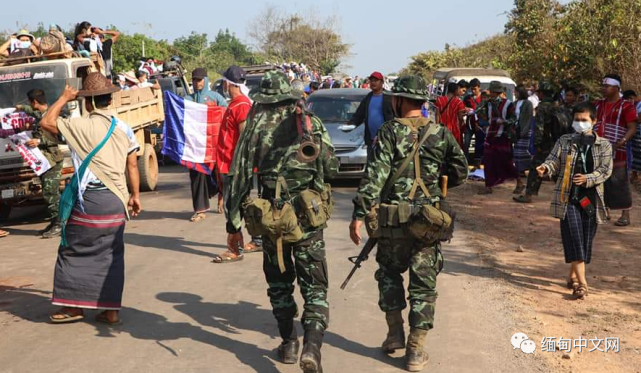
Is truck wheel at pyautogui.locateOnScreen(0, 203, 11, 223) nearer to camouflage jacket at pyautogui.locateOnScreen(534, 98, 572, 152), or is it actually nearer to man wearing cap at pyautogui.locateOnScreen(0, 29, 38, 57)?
man wearing cap at pyautogui.locateOnScreen(0, 29, 38, 57)

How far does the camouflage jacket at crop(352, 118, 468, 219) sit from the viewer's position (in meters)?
5.06

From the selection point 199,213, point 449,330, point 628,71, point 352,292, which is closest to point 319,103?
point 199,213

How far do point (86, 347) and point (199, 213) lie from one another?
17.3 feet

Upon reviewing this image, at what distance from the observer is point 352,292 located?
7.04 m

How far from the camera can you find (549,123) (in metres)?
11.8

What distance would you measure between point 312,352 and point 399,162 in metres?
1.37

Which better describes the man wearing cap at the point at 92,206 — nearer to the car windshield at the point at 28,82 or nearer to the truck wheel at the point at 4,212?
the car windshield at the point at 28,82

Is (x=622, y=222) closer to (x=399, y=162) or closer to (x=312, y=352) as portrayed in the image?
(x=399, y=162)

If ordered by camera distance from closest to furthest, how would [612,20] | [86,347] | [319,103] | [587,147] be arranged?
1. [86,347]
2. [587,147]
3. [319,103]
4. [612,20]

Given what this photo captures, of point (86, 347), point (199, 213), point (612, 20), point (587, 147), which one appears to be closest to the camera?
point (86, 347)

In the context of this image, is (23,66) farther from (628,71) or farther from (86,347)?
(628,71)

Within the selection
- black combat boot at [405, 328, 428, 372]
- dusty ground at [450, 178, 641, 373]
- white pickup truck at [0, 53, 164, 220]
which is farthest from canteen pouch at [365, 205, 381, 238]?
white pickup truck at [0, 53, 164, 220]

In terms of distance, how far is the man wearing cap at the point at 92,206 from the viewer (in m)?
5.98

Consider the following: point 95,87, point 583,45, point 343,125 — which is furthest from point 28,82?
point 583,45
